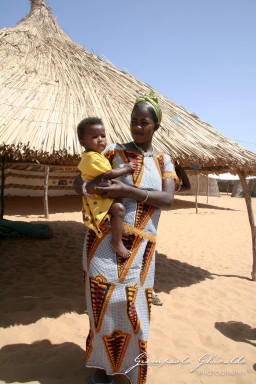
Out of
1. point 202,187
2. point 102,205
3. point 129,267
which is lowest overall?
point 129,267

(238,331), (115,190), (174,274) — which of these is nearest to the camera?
(115,190)

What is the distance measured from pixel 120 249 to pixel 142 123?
76 centimetres

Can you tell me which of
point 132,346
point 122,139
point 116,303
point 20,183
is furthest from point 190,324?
point 20,183

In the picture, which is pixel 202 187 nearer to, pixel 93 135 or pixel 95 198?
pixel 93 135

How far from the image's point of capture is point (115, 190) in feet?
5.48

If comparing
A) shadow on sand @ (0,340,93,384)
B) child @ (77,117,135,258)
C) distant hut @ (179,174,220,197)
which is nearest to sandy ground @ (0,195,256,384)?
shadow on sand @ (0,340,93,384)

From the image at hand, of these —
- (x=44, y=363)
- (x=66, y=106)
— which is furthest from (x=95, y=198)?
(x=66, y=106)

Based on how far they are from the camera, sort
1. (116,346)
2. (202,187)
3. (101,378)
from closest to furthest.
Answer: (116,346), (101,378), (202,187)

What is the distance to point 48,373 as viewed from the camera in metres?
2.22

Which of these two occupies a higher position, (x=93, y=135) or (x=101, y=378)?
(x=93, y=135)

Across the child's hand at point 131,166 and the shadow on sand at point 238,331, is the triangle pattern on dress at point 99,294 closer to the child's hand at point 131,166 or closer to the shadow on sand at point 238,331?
the child's hand at point 131,166

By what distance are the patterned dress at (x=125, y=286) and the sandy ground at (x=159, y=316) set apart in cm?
48

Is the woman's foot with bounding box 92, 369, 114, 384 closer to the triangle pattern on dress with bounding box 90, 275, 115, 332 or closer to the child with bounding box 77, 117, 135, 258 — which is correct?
the triangle pattern on dress with bounding box 90, 275, 115, 332

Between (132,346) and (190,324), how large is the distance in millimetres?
1646
